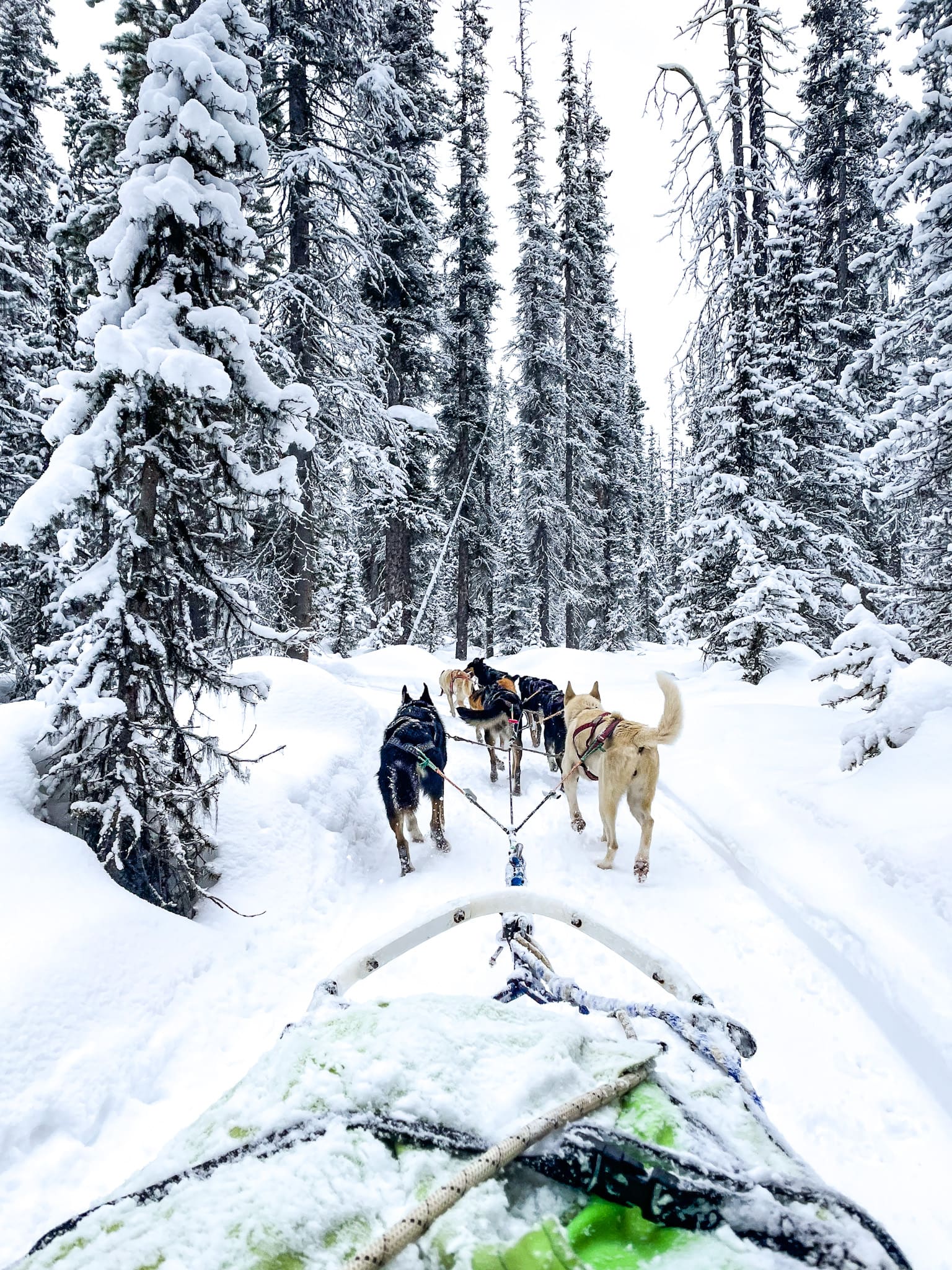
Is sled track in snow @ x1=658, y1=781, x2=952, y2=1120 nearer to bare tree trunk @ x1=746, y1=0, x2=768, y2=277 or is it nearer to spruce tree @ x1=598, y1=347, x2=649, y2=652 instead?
bare tree trunk @ x1=746, y1=0, x2=768, y2=277

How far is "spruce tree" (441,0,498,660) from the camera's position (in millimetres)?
21078

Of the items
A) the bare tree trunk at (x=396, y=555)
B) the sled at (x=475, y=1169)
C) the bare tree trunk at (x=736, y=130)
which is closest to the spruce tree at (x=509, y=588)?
the bare tree trunk at (x=396, y=555)

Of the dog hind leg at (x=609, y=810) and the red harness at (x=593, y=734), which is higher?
the red harness at (x=593, y=734)

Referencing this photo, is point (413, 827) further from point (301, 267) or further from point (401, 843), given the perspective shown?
point (301, 267)

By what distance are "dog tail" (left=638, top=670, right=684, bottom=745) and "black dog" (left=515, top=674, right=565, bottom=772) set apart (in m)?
2.34

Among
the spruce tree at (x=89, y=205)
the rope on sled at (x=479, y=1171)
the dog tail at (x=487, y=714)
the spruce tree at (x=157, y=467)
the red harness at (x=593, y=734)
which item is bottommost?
the dog tail at (x=487, y=714)

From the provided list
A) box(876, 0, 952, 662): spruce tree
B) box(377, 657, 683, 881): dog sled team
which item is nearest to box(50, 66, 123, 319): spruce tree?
box(377, 657, 683, 881): dog sled team

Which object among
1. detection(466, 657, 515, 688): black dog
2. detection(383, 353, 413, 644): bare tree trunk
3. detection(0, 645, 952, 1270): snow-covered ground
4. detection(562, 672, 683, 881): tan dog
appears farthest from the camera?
detection(383, 353, 413, 644): bare tree trunk

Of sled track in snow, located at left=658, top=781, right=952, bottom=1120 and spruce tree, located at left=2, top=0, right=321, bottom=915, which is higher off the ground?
spruce tree, located at left=2, top=0, right=321, bottom=915

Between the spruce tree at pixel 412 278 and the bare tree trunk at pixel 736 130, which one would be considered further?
the spruce tree at pixel 412 278

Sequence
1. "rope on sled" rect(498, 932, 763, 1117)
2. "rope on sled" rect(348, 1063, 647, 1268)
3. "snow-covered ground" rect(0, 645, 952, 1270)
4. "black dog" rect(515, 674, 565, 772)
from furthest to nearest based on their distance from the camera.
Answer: "black dog" rect(515, 674, 565, 772), "snow-covered ground" rect(0, 645, 952, 1270), "rope on sled" rect(498, 932, 763, 1117), "rope on sled" rect(348, 1063, 647, 1268)

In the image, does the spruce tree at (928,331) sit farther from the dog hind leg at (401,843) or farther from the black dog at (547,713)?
the dog hind leg at (401,843)

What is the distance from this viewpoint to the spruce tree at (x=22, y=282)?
9.98 metres

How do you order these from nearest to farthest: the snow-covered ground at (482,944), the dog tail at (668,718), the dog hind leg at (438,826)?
the snow-covered ground at (482,944)
the dog tail at (668,718)
the dog hind leg at (438,826)
